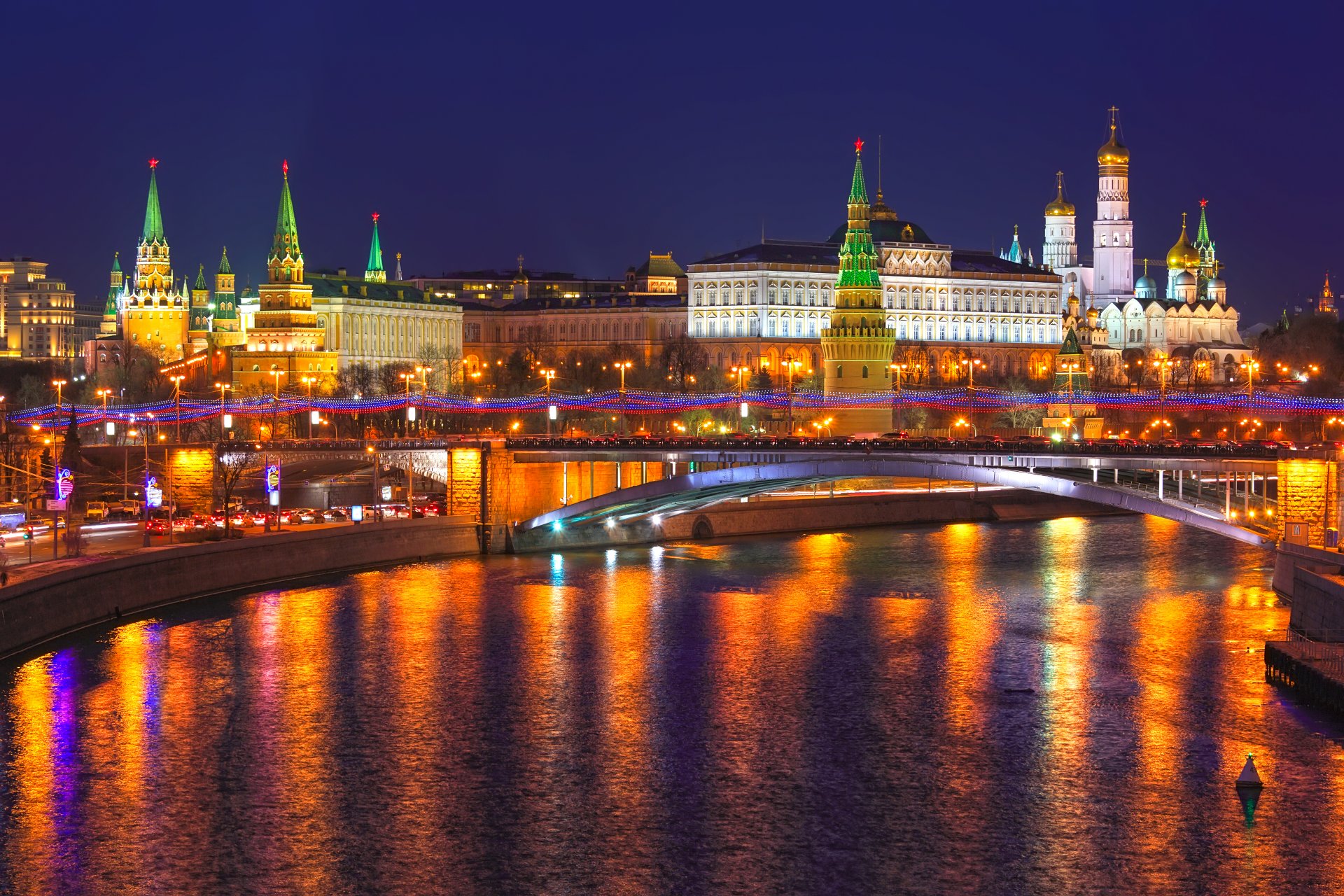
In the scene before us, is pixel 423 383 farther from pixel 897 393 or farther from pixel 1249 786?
pixel 1249 786

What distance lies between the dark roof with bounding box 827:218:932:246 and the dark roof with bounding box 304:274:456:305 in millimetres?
27152

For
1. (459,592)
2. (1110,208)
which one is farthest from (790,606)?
(1110,208)

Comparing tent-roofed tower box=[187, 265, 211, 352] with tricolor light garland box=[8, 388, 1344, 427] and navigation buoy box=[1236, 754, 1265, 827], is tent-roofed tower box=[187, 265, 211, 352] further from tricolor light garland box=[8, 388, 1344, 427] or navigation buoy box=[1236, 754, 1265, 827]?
navigation buoy box=[1236, 754, 1265, 827]

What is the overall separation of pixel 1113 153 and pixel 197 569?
382 ft

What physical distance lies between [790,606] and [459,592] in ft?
22.6

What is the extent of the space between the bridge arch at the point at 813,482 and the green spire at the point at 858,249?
141 ft

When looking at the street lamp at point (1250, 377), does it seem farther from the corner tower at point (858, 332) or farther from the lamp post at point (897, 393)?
the corner tower at point (858, 332)

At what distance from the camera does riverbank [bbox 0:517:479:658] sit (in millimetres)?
33188

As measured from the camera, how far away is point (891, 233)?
429 feet

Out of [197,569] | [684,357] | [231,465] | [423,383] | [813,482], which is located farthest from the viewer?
[684,357]

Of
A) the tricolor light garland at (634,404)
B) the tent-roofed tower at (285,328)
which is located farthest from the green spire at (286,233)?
the tricolor light garland at (634,404)

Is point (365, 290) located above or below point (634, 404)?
above

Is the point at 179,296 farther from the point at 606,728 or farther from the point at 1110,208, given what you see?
the point at 606,728

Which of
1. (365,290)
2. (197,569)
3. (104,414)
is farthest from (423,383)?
(197,569)
